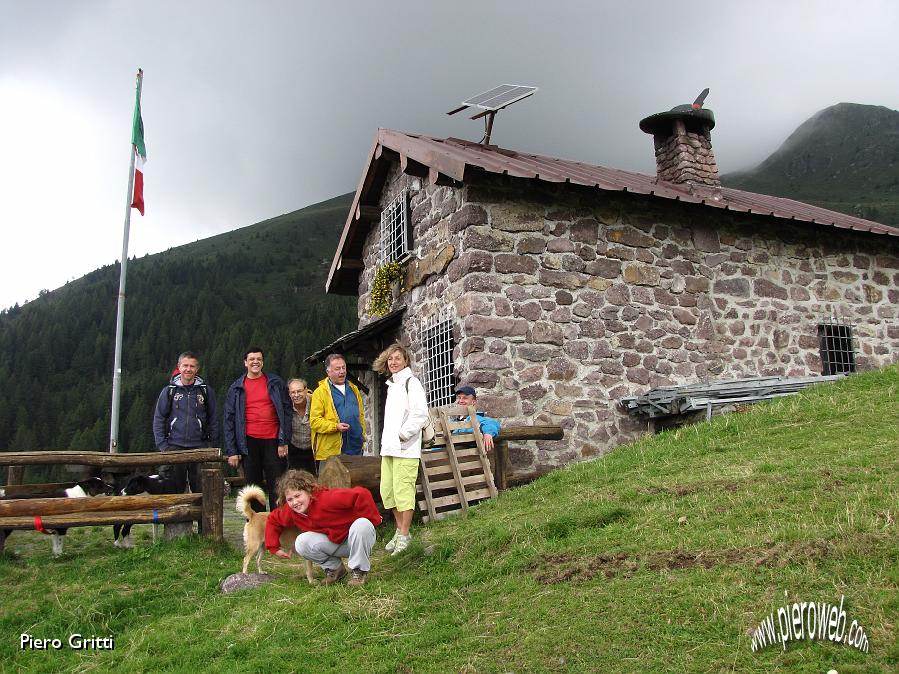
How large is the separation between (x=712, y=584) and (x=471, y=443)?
3802mm

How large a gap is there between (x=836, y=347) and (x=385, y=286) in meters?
7.40

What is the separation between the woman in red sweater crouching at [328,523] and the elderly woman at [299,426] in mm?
2782

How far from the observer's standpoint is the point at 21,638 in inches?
185

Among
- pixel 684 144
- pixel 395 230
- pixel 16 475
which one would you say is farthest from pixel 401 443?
pixel 684 144

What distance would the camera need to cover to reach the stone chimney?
43.0ft

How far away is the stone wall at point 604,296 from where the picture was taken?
9.20m

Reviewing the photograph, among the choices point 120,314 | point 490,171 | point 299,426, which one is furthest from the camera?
point 120,314

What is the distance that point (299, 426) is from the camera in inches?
313

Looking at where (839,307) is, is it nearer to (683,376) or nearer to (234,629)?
(683,376)

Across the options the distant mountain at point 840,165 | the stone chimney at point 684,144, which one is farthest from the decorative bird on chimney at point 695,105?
the distant mountain at point 840,165

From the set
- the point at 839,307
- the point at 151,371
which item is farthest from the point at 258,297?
the point at 839,307

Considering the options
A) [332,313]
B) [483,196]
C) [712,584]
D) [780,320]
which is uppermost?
[332,313]

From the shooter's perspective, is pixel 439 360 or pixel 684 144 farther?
pixel 684 144

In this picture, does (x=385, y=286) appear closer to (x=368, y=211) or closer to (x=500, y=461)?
(x=368, y=211)
